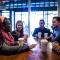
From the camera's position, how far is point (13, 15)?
665 centimetres

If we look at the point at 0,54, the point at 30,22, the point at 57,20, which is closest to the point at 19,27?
the point at 57,20

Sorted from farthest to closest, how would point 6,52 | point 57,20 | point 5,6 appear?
1. point 5,6
2. point 57,20
3. point 6,52

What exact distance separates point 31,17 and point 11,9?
0.84m

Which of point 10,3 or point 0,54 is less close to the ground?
point 10,3

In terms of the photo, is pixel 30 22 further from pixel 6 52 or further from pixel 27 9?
pixel 6 52

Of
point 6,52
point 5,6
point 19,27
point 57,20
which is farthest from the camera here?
point 5,6

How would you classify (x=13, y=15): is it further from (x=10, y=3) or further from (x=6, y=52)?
(x=6, y=52)

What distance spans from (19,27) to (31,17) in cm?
298

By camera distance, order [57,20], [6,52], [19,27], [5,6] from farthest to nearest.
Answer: [5,6] → [19,27] → [57,20] → [6,52]

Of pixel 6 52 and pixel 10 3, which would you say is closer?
pixel 6 52

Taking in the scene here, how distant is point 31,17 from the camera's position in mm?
6582

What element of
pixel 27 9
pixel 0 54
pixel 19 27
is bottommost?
pixel 0 54

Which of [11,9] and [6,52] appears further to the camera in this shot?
[11,9]

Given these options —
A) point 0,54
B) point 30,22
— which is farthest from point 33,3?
point 0,54
